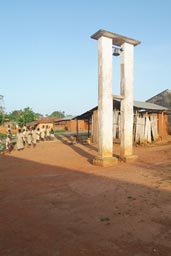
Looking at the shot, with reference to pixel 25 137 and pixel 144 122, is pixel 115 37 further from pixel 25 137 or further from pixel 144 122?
pixel 25 137

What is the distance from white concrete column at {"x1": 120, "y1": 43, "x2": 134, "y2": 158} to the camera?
445 inches

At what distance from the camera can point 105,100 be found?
404 inches

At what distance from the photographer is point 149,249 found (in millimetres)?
3322

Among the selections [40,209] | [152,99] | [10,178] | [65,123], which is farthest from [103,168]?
[65,123]

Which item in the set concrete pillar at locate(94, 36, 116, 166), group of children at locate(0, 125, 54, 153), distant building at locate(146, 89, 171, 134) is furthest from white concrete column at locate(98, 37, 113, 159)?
distant building at locate(146, 89, 171, 134)

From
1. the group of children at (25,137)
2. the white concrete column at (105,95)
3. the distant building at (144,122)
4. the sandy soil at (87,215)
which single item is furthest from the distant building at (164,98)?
the sandy soil at (87,215)

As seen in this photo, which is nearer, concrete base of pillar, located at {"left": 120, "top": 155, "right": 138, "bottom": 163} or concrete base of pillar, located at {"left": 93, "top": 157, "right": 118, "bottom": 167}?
concrete base of pillar, located at {"left": 93, "top": 157, "right": 118, "bottom": 167}

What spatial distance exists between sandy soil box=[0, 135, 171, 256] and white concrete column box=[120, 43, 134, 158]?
301 cm

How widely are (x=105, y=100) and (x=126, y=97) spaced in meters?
1.54

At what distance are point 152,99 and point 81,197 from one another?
24863 millimetres

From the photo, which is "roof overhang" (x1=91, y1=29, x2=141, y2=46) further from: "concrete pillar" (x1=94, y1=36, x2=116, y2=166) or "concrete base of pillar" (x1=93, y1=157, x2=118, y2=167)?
"concrete base of pillar" (x1=93, y1=157, x2=118, y2=167)

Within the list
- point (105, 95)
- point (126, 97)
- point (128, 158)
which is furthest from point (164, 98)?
point (105, 95)

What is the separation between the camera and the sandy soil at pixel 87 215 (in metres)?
3.44

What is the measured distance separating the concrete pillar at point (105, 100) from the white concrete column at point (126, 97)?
108 cm
